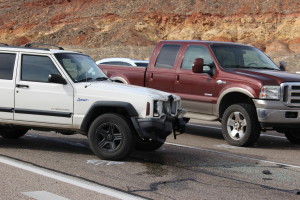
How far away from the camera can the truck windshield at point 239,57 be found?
38.8 feet

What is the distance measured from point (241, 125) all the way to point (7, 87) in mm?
4514

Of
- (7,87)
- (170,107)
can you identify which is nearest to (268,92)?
(170,107)

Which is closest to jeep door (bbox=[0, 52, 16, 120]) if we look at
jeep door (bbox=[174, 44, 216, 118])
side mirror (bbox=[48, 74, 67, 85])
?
side mirror (bbox=[48, 74, 67, 85])

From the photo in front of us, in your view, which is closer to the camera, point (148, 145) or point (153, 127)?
point (153, 127)

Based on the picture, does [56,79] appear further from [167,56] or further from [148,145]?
[167,56]

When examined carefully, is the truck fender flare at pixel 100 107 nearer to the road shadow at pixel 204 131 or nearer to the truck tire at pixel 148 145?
the truck tire at pixel 148 145

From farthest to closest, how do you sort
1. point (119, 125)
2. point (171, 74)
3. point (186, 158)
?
1. point (171, 74)
2. point (186, 158)
3. point (119, 125)

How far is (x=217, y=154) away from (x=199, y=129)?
4.10 metres

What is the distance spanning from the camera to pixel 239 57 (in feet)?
39.4

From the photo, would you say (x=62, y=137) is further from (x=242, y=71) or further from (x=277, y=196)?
(x=277, y=196)

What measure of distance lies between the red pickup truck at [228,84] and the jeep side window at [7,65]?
3.82m

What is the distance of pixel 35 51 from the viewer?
30.3 ft

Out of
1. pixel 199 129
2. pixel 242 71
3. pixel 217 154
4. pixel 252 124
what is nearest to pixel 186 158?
pixel 217 154

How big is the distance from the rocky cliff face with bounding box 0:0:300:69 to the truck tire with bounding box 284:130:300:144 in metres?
38.9
